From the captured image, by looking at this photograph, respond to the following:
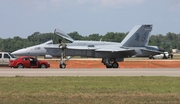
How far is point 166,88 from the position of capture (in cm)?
1616

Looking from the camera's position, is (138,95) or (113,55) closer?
(138,95)

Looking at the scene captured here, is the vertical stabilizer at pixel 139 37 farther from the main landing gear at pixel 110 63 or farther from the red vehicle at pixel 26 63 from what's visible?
the red vehicle at pixel 26 63

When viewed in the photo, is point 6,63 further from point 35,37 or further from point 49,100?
point 35,37

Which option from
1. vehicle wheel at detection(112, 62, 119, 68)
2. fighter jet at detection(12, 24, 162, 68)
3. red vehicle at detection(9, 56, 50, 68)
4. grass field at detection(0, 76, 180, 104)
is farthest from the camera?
fighter jet at detection(12, 24, 162, 68)

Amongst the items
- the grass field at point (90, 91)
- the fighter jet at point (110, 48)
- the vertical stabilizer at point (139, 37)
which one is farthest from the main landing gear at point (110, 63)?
the grass field at point (90, 91)

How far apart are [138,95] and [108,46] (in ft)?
84.4

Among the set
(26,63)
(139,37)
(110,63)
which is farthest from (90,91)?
(139,37)

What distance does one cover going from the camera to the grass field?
13.3 metres

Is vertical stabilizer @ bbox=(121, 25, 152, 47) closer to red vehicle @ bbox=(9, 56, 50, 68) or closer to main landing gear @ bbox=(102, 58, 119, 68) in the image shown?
main landing gear @ bbox=(102, 58, 119, 68)

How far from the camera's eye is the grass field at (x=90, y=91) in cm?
1330

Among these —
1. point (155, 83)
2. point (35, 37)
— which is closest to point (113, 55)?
point (155, 83)

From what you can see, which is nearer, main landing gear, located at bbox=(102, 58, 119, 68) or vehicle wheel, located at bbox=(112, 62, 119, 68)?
vehicle wheel, located at bbox=(112, 62, 119, 68)

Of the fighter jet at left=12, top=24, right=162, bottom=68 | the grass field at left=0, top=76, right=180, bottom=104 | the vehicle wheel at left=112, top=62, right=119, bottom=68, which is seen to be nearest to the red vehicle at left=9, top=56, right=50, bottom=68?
the fighter jet at left=12, top=24, right=162, bottom=68

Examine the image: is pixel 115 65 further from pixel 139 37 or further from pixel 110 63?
pixel 139 37
